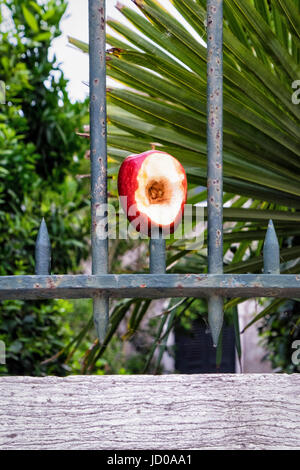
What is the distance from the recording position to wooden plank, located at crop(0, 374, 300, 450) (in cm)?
86

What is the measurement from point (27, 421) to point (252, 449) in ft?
1.04

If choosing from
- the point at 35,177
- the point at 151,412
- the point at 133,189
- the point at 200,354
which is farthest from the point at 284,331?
the point at 200,354

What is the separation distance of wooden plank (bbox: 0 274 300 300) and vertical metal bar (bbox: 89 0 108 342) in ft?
0.09

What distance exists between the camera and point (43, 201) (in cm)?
313

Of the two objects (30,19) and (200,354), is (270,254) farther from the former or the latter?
(200,354)

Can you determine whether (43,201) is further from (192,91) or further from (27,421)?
(27,421)

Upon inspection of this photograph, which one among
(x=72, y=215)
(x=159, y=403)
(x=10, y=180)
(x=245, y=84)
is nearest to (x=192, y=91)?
(x=245, y=84)

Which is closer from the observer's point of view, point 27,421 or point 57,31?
point 27,421

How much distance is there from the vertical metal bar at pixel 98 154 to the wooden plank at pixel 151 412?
0.34 ft

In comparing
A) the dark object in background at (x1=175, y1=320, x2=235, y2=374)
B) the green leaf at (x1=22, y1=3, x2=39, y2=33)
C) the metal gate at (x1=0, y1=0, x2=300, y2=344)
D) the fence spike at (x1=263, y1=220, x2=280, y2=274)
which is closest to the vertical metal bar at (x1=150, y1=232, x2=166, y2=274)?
the metal gate at (x1=0, y1=0, x2=300, y2=344)

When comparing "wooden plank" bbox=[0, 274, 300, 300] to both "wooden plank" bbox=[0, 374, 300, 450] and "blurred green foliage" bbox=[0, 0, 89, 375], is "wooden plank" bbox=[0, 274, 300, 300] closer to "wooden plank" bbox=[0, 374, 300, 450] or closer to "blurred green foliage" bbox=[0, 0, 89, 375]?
"wooden plank" bbox=[0, 374, 300, 450]

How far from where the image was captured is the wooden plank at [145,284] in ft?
2.63

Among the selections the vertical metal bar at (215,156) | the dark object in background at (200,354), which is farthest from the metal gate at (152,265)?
the dark object in background at (200,354)

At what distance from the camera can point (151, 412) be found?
871 millimetres
